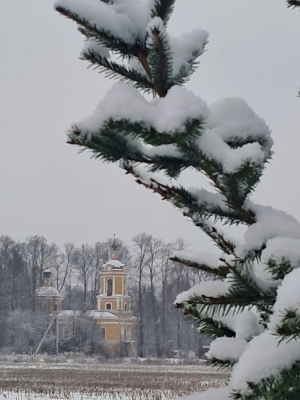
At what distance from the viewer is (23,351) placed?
4947cm

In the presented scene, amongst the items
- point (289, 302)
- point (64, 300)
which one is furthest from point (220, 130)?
point (64, 300)

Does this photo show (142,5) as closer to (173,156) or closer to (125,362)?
(173,156)

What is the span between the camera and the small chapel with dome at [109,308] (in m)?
51.8

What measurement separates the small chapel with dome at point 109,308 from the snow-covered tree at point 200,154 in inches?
1972

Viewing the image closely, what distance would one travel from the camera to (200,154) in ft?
4.38

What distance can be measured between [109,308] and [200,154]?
56.8 meters

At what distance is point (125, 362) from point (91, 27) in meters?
44.7

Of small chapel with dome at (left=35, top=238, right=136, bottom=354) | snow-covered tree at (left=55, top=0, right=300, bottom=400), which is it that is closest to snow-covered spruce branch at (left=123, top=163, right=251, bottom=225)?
snow-covered tree at (left=55, top=0, right=300, bottom=400)

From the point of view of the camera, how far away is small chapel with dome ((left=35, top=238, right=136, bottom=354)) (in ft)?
170

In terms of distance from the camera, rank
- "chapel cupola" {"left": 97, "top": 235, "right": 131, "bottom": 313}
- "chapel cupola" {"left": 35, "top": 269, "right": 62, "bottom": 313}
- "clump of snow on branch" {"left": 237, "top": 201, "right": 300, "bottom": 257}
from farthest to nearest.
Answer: "chapel cupola" {"left": 97, "top": 235, "right": 131, "bottom": 313} → "chapel cupola" {"left": 35, "top": 269, "right": 62, "bottom": 313} → "clump of snow on branch" {"left": 237, "top": 201, "right": 300, "bottom": 257}

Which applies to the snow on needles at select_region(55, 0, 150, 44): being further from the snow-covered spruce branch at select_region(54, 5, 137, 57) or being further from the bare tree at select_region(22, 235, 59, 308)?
the bare tree at select_region(22, 235, 59, 308)

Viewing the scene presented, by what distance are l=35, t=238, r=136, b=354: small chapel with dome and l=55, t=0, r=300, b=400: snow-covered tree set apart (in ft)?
164

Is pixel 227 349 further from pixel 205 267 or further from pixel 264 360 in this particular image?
pixel 264 360

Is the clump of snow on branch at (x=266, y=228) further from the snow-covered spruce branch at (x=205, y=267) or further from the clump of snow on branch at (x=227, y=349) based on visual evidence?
the clump of snow on branch at (x=227, y=349)
